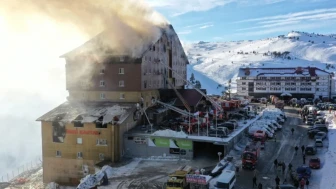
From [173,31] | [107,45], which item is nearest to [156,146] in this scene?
[107,45]

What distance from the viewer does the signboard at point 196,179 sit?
26016 millimetres

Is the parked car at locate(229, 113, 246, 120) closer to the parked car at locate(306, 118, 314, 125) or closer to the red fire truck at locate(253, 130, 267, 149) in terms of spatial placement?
the red fire truck at locate(253, 130, 267, 149)

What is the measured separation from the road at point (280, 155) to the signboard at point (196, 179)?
143 inches

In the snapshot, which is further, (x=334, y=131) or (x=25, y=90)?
(x=25, y=90)

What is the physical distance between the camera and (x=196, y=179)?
26141 mm

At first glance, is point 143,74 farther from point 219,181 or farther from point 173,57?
point 219,181

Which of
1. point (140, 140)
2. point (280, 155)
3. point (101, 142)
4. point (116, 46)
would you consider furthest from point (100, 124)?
point (280, 155)

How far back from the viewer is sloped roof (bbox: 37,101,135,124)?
1513 inches

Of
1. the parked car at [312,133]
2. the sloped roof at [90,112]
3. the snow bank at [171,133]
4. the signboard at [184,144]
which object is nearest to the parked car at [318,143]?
the parked car at [312,133]

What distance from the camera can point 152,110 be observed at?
45.6m

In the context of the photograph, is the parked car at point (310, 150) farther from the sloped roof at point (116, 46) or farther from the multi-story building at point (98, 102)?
the sloped roof at point (116, 46)

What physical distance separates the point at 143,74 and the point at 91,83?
6933 mm

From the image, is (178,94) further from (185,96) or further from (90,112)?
(90,112)

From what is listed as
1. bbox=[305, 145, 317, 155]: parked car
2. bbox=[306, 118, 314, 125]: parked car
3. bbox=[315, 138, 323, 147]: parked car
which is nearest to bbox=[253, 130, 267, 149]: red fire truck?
bbox=[305, 145, 317, 155]: parked car
